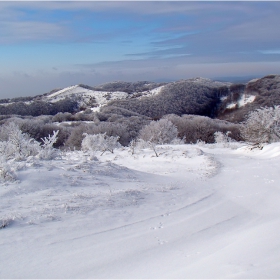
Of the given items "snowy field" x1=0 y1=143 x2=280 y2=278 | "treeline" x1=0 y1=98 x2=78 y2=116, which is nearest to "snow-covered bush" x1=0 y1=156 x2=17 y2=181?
"snowy field" x1=0 y1=143 x2=280 y2=278

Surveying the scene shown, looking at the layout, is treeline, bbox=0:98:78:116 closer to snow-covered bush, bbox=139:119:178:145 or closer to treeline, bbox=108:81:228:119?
treeline, bbox=108:81:228:119

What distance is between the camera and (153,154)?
13398 mm

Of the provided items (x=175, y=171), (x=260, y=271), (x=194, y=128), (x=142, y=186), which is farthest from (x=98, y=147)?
(x=194, y=128)

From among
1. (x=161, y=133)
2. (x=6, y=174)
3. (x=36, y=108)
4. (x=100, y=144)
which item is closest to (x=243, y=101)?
(x=36, y=108)

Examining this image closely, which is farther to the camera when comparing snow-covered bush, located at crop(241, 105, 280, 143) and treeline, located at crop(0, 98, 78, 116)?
treeline, located at crop(0, 98, 78, 116)

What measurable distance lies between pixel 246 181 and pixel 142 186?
2751 mm

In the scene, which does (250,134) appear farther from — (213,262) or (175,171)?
(213,262)

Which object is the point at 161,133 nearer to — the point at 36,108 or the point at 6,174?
the point at 6,174

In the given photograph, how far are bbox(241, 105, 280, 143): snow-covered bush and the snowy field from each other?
6.13 metres

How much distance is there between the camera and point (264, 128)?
14961 mm

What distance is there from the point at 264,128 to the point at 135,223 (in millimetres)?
11211

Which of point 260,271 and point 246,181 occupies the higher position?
point 260,271

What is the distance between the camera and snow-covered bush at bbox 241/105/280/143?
1484 centimetres

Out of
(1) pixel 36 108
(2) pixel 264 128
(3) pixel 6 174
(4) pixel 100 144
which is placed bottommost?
(1) pixel 36 108
